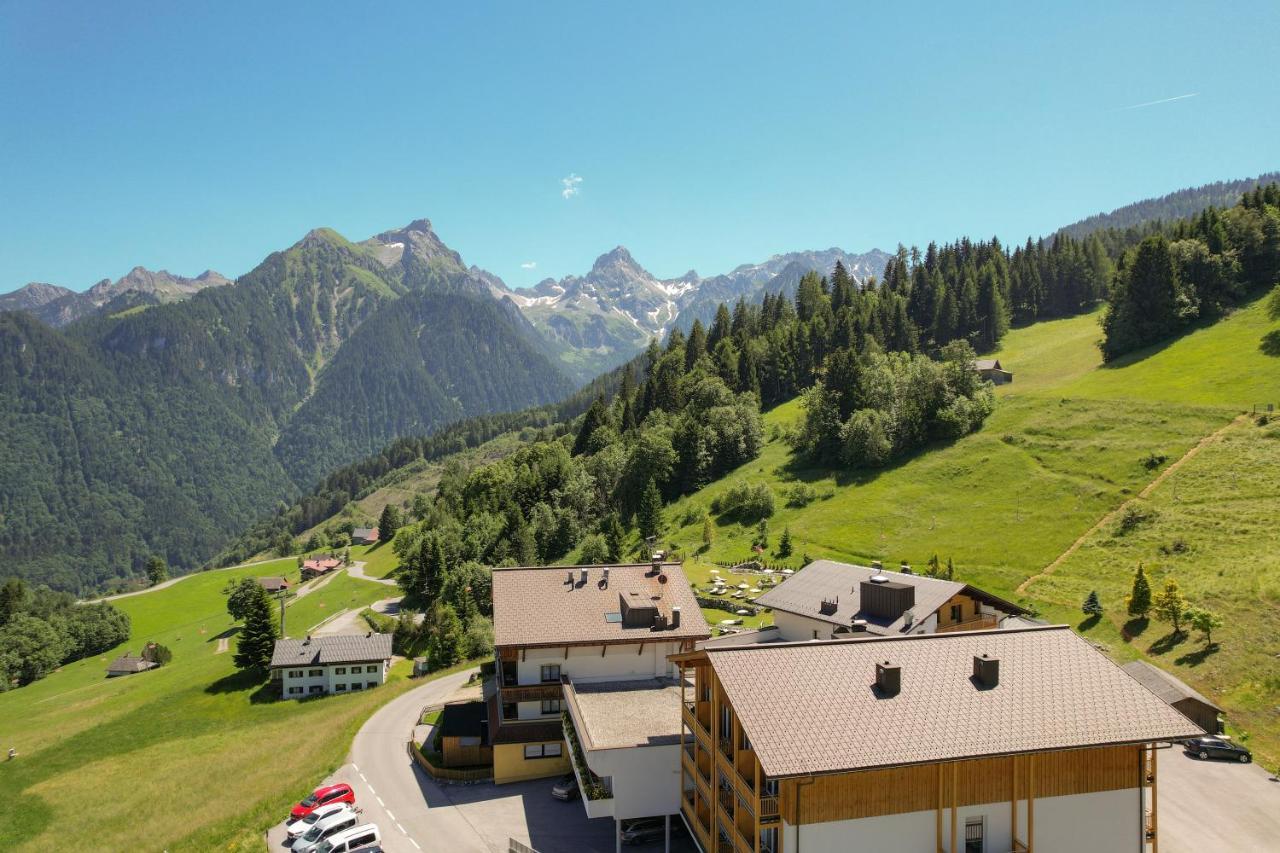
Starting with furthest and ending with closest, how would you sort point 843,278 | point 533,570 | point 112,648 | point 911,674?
point 843,278 < point 112,648 < point 533,570 < point 911,674

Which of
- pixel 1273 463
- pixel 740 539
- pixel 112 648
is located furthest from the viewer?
pixel 112 648

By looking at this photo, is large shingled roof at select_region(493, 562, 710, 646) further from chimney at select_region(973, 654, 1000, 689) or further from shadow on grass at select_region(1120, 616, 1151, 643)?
shadow on grass at select_region(1120, 616, 1151, 643)

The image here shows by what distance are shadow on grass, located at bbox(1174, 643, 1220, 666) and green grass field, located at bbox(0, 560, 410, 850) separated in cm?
5406

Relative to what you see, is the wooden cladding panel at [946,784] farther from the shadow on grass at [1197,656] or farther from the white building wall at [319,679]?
the white building wall at [319,679]

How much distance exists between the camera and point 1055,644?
98.1ft

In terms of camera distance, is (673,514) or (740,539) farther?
(673,514)

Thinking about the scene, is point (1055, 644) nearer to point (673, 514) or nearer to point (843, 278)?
point (673, 514)

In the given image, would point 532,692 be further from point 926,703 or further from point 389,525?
point 389,525

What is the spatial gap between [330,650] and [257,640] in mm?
10794

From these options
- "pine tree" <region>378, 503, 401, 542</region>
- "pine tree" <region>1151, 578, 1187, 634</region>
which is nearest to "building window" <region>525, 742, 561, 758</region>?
"pine tree" <region>1151, 578, 1187, 634</region>

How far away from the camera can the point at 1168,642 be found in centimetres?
5144

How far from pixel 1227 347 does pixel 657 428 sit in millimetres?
82096

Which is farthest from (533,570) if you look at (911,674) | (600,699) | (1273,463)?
(1273,463)

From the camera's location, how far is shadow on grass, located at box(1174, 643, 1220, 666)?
48438 mm
